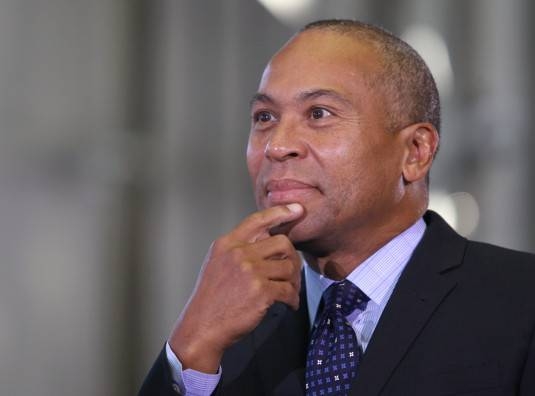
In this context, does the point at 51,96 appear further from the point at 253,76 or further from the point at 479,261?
the point at 479,261

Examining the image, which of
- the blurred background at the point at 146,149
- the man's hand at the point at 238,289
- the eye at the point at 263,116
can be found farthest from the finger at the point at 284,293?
the blurred background at the point at 146,149

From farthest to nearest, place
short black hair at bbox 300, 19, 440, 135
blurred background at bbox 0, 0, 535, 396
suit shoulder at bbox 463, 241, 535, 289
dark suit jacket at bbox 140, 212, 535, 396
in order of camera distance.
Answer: blurred background at bbox 0, 0, 535, 396 → short black hair at bbox 300, 19, 440, 135 → suit shoulder at bbox 463, 241, 535, 289 → dark suit jacket at bbox 140, 212, 535, 396

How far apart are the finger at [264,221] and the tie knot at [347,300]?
0.16 metres

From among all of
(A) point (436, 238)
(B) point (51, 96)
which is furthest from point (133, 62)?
(A) point (436, 238)

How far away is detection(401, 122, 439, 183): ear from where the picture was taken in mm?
1533

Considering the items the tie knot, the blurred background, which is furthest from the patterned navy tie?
the blurred background

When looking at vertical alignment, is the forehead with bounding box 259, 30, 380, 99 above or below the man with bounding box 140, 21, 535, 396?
above

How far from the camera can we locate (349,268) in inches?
60.6

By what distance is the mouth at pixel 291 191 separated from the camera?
1.43 meters

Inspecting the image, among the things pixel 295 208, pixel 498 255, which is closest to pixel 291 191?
pixel 295 208

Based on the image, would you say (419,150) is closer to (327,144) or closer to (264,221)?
(327,144)

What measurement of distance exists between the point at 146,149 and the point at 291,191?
3.88 feet

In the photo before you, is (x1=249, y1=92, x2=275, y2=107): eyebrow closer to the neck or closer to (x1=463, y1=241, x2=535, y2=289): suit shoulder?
the neck

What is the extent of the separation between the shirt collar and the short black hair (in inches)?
7.6
